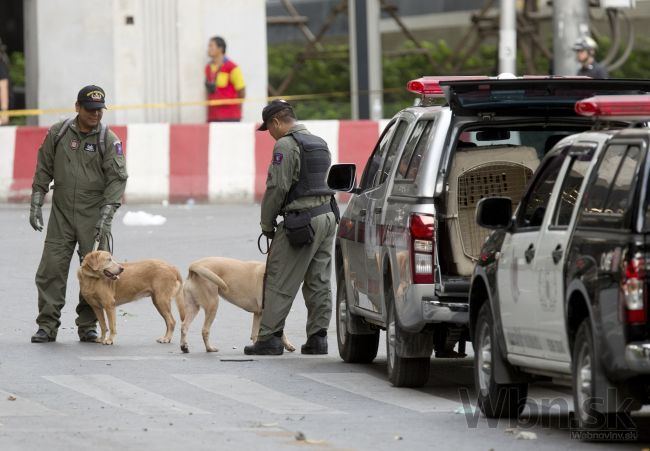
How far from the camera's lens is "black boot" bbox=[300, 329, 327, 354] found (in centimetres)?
1374

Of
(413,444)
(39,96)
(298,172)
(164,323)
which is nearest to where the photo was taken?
(413,444)

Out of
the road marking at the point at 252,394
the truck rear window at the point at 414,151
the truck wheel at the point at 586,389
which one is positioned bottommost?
the road marking at the point at 252,394

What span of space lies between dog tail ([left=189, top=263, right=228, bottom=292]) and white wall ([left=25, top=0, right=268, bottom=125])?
11419mm

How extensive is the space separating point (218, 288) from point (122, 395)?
2515 mm

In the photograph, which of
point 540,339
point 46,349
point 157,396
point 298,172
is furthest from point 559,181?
point 46,349

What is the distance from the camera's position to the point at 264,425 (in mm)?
9945

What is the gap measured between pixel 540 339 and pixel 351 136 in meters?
14.1

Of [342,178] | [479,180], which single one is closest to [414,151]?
[479,180]

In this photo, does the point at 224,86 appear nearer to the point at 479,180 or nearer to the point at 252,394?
the point at 479,180

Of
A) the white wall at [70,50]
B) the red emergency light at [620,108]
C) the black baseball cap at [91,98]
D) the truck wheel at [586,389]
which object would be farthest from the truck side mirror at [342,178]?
the white wall at [70,50]

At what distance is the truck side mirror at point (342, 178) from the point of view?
1302 centimetres

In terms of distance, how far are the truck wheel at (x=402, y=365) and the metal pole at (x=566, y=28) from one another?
1371 centimetres

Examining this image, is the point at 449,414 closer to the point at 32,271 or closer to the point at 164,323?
the point at 164,323

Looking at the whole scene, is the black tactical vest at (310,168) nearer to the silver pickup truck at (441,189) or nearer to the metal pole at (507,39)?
the silver pickup truck at (441,189)
